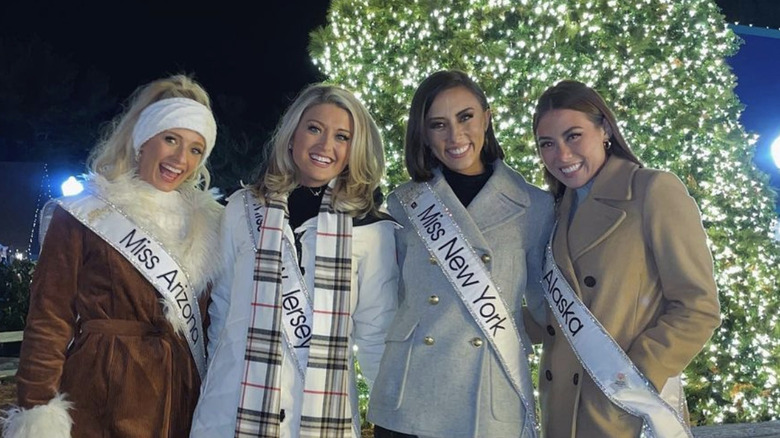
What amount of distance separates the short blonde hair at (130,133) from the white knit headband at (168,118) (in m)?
0.05

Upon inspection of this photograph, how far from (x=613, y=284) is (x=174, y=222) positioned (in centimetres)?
161

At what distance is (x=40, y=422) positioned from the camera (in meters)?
2.22

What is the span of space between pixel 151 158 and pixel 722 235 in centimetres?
362

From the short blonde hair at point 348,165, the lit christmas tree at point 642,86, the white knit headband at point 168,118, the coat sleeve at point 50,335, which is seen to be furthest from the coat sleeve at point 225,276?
the lit christmas tree at point 642,86

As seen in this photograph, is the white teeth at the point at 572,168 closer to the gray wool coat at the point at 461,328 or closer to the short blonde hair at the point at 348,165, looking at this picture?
the gray wool coat at the point at 461,328

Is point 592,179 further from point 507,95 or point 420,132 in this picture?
point 507,95

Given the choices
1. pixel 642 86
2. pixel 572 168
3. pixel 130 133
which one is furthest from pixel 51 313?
pixel 642 86

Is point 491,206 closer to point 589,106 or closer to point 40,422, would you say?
point 589,106

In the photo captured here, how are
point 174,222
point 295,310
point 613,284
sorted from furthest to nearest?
point 174,222, point 295,310, point 613,284

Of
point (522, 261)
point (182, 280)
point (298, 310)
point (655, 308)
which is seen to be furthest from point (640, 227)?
point (182, 280)

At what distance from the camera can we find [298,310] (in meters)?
2.52

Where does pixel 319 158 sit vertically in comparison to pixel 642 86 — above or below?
below

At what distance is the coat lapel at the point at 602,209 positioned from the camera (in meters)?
2.32

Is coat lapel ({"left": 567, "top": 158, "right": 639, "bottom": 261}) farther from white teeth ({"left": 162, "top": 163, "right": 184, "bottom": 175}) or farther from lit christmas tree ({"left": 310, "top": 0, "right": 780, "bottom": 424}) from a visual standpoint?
lit christmas tree ({"left": 310, "top": 0, "right": 780, "bottom": 424})
